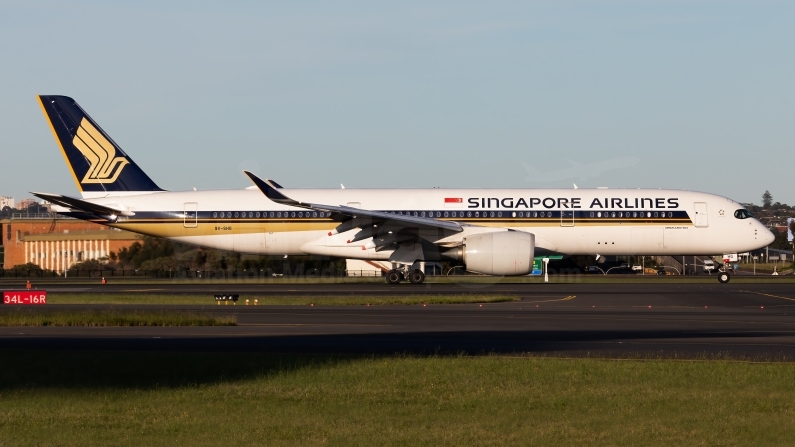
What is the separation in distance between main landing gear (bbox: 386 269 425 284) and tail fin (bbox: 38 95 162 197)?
12.1 metres

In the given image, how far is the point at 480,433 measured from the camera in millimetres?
9422

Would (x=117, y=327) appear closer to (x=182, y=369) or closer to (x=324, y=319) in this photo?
(x=324, y=319)

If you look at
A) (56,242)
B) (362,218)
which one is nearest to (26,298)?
(362,218)

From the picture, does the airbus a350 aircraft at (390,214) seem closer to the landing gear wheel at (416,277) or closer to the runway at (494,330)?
the landing gear wheel at (416,277)

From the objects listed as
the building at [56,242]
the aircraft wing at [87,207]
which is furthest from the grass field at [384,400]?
the building at [56,242]

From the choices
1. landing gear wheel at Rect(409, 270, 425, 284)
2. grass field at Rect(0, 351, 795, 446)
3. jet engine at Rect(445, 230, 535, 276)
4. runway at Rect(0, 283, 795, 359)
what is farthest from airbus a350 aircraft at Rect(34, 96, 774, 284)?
A: grass field at Rect(0, 351, 795, 446)

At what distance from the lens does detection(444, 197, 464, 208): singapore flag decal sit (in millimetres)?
39719

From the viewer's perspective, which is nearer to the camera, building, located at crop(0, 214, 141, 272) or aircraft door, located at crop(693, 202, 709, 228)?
aircraft door, located at crop(693, 202, 709, 228)

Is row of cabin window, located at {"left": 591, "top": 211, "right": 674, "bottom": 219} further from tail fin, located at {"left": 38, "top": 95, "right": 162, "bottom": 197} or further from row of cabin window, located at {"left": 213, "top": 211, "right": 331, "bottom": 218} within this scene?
tail fin, located at {"left": 38, "top": 95, "right": 162, "bottom": 197}

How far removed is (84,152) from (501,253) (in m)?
19.1

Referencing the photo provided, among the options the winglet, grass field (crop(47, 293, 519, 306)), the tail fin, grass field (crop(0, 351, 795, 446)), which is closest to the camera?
grass field (crop(0, 351, 795, 446))

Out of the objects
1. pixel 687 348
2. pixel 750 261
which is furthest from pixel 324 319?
pixel 750 261

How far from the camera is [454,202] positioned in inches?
1567

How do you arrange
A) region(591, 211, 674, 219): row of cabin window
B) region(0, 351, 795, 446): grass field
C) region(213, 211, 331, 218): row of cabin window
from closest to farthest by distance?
region(0, 351, 795, 446): grass field → region(213, 211, 331, 218): row of cabin window → region(591, 211, 674, 219): row of cabin window
